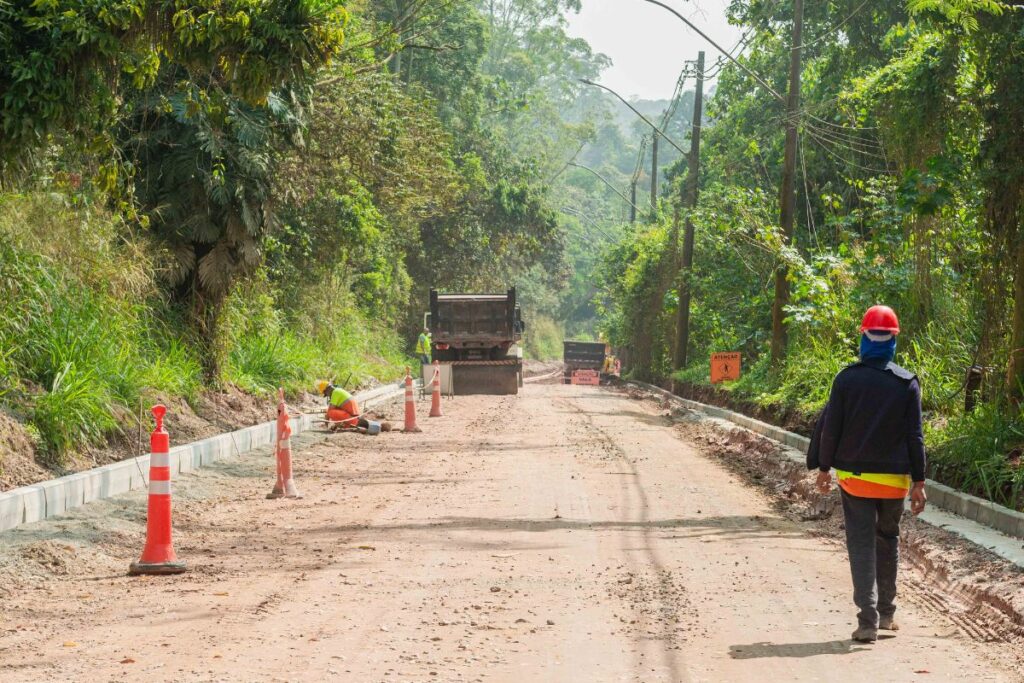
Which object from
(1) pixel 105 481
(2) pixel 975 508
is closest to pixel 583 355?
(1) pixel 105 481

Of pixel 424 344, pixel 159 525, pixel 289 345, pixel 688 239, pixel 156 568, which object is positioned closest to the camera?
pixel 156 568

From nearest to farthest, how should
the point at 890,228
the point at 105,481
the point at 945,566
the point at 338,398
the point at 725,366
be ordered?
the point at 945,566, the point at 105,481, the point at 338,398, the point at 890,228, the point at 725,366

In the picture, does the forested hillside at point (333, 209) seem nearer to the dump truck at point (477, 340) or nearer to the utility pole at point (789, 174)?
the utility pole at point (789, 174)

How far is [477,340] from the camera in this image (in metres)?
35.7

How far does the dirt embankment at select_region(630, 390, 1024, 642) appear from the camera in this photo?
7.57 m

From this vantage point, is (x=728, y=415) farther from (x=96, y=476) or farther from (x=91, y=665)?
(x=91, y=665)

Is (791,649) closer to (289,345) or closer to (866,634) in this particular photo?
(866,634)

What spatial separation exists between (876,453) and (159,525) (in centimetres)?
482

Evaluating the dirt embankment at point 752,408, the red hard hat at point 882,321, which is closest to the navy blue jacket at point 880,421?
the red hard hat at point 882,321

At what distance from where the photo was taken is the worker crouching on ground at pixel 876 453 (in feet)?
23.2

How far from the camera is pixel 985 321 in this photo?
13.6 metres

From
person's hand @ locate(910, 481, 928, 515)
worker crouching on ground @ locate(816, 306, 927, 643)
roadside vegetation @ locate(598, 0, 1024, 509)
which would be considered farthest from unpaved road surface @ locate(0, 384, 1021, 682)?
roadside vegetation @ locate(598, 0, 1024, 509)

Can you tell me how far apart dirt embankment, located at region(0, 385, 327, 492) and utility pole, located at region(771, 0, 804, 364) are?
10.4 meters

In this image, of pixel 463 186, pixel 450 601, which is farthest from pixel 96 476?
pixel 463 186
